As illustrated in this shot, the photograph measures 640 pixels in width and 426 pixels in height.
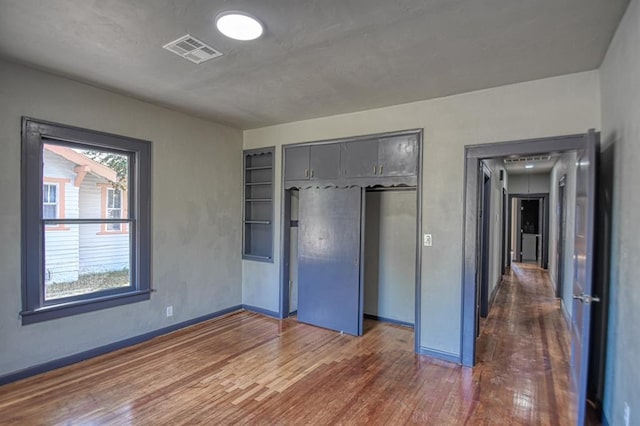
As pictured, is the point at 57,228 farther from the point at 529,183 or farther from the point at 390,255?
the point at 529,183

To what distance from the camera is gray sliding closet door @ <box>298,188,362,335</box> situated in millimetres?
4109

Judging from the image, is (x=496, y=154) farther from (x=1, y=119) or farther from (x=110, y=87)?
(x=1, y=119)

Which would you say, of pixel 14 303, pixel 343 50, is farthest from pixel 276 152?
pixel 14 303

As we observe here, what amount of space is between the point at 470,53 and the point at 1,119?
3.69 m

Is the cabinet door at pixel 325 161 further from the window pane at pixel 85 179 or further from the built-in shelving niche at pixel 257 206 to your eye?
the window pane at pixel 85 179

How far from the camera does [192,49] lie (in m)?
2.49

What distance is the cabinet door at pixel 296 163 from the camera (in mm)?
4449


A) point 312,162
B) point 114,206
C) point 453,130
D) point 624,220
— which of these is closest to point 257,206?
point 312,162

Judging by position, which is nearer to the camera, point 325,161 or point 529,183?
point 325,161

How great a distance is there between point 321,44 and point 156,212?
2.67 m

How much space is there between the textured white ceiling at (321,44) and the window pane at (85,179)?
71cm

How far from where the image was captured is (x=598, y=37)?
89.3 inches

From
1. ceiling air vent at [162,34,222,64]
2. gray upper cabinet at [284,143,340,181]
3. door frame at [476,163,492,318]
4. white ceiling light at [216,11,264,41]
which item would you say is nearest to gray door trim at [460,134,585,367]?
door frame at [476,163,492,318]

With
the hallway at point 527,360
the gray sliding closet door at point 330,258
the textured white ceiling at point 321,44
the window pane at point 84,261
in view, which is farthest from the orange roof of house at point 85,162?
the hallway at point 527,360
